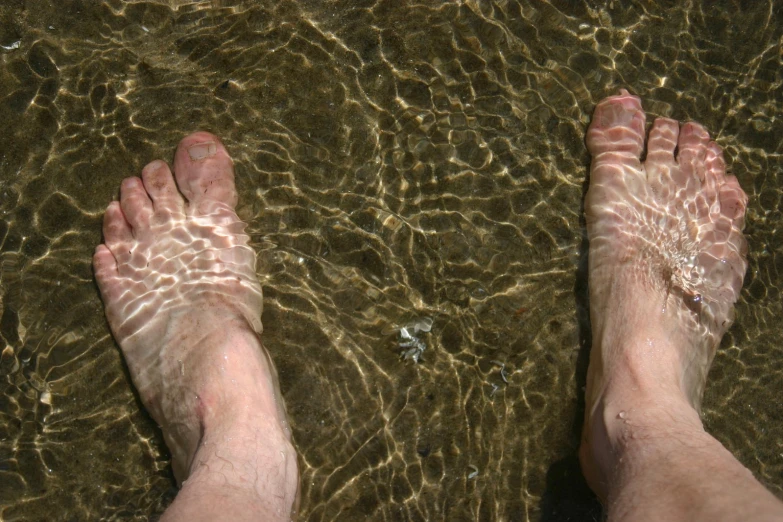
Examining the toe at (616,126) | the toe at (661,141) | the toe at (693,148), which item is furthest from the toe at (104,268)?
the toe at (693,148)

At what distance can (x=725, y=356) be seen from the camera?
3.57 metres

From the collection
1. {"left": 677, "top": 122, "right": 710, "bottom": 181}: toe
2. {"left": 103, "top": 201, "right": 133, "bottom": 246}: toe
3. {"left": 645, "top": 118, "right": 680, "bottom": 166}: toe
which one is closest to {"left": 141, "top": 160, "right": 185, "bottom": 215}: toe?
{"left": 103, "top": 201, "right": 133, "bottom": 246}: toe

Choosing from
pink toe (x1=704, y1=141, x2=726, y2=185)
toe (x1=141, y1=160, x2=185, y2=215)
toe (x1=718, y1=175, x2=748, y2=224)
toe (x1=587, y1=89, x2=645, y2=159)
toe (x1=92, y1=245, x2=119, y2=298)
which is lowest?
toe (x1=92, y1=245, x2=119, y2=298)

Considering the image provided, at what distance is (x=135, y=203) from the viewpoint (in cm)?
347

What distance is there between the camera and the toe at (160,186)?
3500 millimetres

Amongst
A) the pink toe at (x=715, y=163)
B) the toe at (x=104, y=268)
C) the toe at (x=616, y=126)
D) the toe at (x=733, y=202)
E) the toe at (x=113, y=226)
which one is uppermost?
the toe at (x=616, y=126)

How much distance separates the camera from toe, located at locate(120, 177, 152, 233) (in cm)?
346

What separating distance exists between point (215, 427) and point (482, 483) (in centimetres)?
123

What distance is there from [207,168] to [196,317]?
28.8 inches

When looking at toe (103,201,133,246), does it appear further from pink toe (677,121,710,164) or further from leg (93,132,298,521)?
pink toe (677,121,710,164)

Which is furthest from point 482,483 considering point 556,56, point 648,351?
point 556,56

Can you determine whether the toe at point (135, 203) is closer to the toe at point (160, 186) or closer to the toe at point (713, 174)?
the toe at point (160, 186)

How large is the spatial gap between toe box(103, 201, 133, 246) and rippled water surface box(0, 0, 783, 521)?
59 millimetres

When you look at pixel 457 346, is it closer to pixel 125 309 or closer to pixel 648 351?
pixel 648 351
